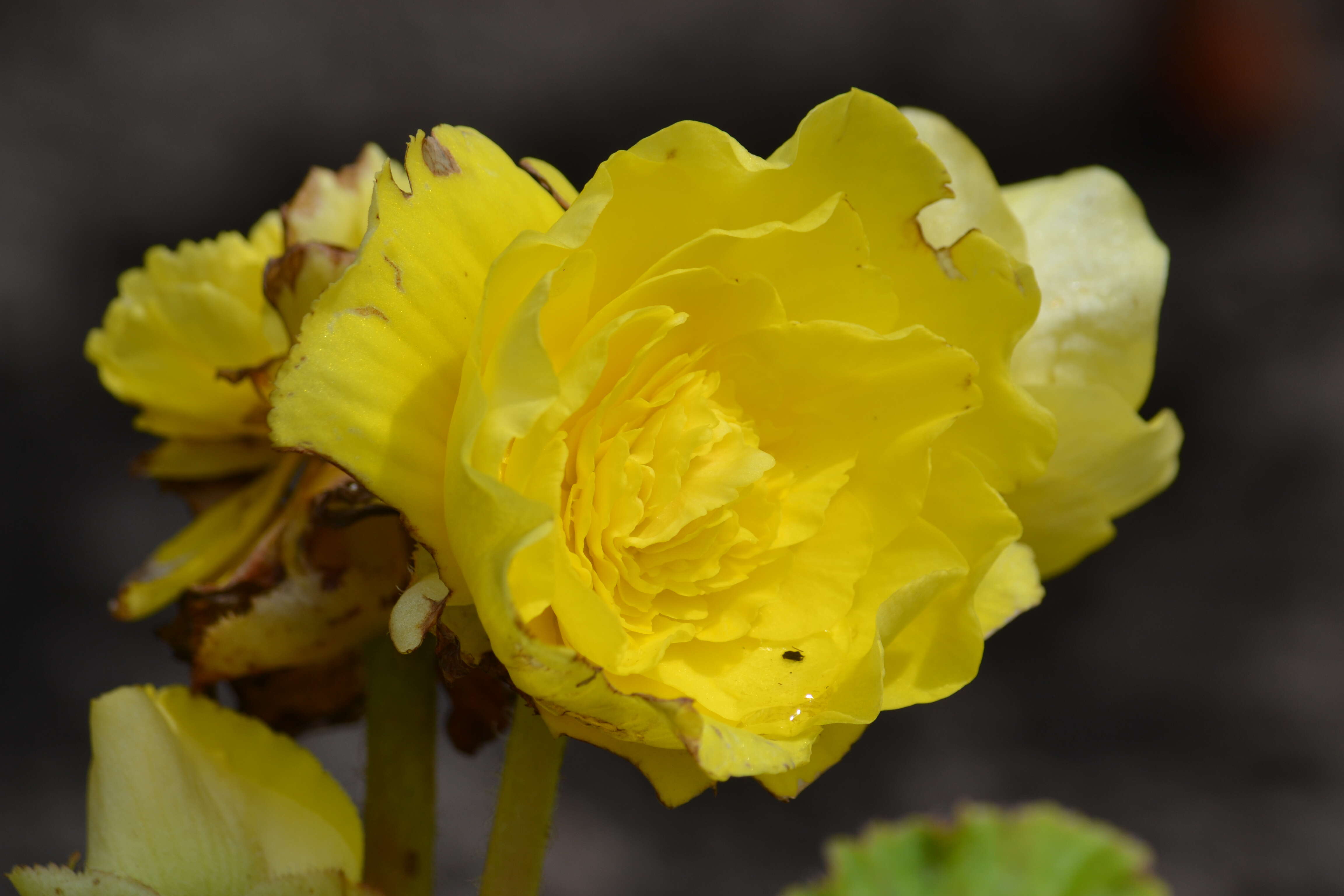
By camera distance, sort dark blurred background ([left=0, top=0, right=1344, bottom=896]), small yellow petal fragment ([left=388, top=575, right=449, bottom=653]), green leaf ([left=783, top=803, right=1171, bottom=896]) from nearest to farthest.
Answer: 1. small yellow petal fragment ([left=388, top=575, right=449, bottom=653])
2. green leaf ([left=783, top=803, right=1171, bottom=896])
3. dark blurred background ([left=0, top=0, right=1344, bottom=896])

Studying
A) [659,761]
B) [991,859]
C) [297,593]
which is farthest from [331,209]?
[991,859]

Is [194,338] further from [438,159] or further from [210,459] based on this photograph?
[438,159]

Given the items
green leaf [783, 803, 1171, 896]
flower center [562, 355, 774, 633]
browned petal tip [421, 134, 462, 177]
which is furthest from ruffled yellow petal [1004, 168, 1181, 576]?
green leaf [783, 803, 1171, 896]

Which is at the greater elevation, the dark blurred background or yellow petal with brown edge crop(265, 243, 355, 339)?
yellow petal with brown edge crop(265, 243, 355, 339)

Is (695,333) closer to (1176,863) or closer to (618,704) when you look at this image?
(618,704)

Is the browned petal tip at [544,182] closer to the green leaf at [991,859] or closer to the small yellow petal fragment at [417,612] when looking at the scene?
the small yellow petal fragment at [417,612]

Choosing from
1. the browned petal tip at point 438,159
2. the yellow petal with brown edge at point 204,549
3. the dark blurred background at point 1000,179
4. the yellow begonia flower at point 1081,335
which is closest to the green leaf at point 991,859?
the yellow begonia flower at point 1081,335

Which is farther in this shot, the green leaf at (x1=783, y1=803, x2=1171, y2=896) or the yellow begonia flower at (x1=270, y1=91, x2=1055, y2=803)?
the green leaf at (x1=783, y1=803, x2=1171, y2=896)

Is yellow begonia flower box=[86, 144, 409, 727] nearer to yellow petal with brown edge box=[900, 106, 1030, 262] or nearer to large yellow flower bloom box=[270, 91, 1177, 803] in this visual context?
large yellow flower bloom box=[270, 91, 1177, 803]
